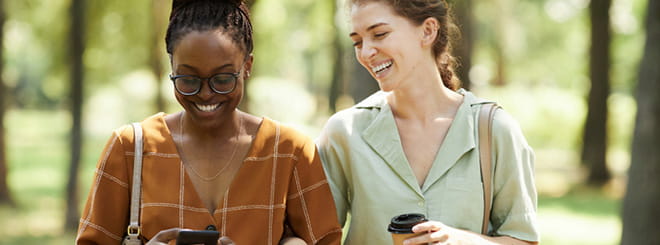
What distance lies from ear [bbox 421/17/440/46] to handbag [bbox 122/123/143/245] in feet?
3.93

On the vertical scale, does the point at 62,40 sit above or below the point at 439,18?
above

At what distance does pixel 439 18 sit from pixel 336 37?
17.5 metres

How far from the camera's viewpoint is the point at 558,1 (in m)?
29.0

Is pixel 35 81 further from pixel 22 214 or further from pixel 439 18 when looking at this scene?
pixel 439 18

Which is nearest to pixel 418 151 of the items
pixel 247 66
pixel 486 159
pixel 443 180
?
pixel 443 180

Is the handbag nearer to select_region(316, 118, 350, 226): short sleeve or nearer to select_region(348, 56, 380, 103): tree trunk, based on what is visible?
select_region(316, 118, 350, 226): short sleeve

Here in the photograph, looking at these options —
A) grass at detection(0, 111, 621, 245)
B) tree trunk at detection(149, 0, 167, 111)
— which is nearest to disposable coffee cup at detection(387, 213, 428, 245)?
grass at detection(0, 111, 621, 245)

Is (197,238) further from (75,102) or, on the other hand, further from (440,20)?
(75,102)

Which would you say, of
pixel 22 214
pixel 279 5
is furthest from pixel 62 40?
pixel 279 5

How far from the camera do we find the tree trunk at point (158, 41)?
15586 millimetres

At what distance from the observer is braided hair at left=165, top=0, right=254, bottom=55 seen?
8.77 feet

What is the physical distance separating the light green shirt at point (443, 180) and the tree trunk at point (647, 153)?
12.5ft

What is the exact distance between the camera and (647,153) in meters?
6.39

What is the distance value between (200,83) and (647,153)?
4932mm
